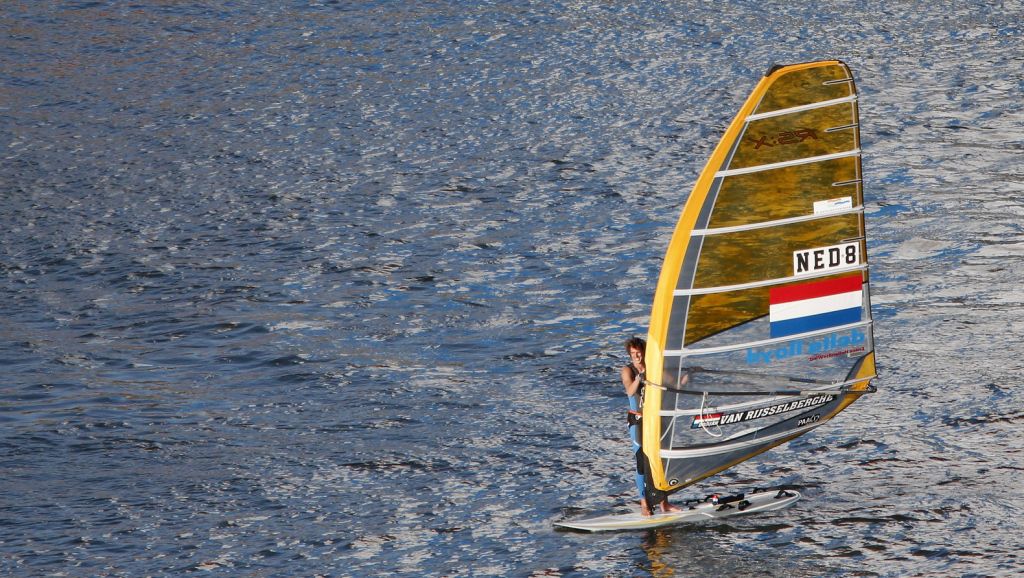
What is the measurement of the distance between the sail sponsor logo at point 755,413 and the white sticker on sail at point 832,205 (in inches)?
96.0

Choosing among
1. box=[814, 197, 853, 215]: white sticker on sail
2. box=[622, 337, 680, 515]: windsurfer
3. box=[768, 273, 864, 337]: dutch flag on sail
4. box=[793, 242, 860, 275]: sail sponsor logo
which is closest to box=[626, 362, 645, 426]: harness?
box=[622, 337, 680, 515]: windsurfer

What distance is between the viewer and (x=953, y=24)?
4153 centimetres

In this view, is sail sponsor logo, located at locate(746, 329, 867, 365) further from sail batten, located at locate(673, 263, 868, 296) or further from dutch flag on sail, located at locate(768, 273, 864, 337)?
sail batten, located at locate(673, 263, 868, 296)

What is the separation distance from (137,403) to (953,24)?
29.8m

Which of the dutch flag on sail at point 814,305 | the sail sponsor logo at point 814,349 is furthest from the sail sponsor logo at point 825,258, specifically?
the sail sponsor logo at point 814,349

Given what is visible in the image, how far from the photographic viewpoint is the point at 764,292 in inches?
615

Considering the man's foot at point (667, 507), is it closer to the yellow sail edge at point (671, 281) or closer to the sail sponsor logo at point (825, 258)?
the yellow sail edge at point (671, 281)

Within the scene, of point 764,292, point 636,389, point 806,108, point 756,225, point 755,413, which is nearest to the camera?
point 806,108

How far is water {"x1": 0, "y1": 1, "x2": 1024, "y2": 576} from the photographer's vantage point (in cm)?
1741

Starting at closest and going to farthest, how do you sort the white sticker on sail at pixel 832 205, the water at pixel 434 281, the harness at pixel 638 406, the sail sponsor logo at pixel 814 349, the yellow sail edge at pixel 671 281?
the yellow sail edge at pixel 671 281 → the white sticker on sail at pixel 832 205 → the sail sponsor logo at pixel 814 349 → the harness at pixel 638 406 → the water at pixel 434 281

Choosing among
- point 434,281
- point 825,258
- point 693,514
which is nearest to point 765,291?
point 825,258

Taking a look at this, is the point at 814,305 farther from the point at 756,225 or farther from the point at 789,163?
the point at 789,163

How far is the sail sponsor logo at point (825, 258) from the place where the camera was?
15664 mm

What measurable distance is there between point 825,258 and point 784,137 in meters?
1.72
